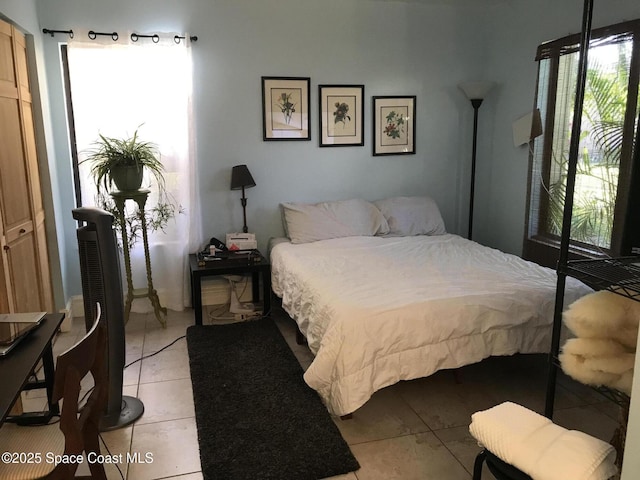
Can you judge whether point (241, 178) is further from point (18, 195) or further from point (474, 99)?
point (474, 99)

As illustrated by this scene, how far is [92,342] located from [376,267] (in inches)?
79.2

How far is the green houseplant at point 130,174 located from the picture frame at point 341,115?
1404 mm

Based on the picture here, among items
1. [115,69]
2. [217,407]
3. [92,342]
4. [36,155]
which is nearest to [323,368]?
[217,407]

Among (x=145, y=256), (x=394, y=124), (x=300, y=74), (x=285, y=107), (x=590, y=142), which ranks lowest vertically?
(x=145, y=256)

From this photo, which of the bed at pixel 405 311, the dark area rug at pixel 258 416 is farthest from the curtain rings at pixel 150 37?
the dark area rug at pixel 258 416

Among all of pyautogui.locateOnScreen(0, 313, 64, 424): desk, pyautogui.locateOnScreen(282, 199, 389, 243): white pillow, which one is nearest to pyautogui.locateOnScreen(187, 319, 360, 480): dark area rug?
pyautogui.locateOnScreen(0, 313, 64, 424): desk

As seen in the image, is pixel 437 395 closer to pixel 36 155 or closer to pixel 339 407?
pixel 339 407

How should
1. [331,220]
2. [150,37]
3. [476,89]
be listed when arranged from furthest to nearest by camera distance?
[476,89]
[331,220]
[150,37]

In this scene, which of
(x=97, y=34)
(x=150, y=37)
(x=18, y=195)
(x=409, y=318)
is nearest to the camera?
(x=409, y=318)

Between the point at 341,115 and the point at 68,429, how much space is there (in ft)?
11.4

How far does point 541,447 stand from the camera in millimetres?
1478

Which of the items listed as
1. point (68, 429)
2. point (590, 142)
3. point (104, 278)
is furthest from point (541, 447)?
point (590, 142)

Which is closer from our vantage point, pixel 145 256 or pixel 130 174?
pixel 130 174

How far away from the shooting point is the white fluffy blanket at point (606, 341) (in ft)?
4.93
